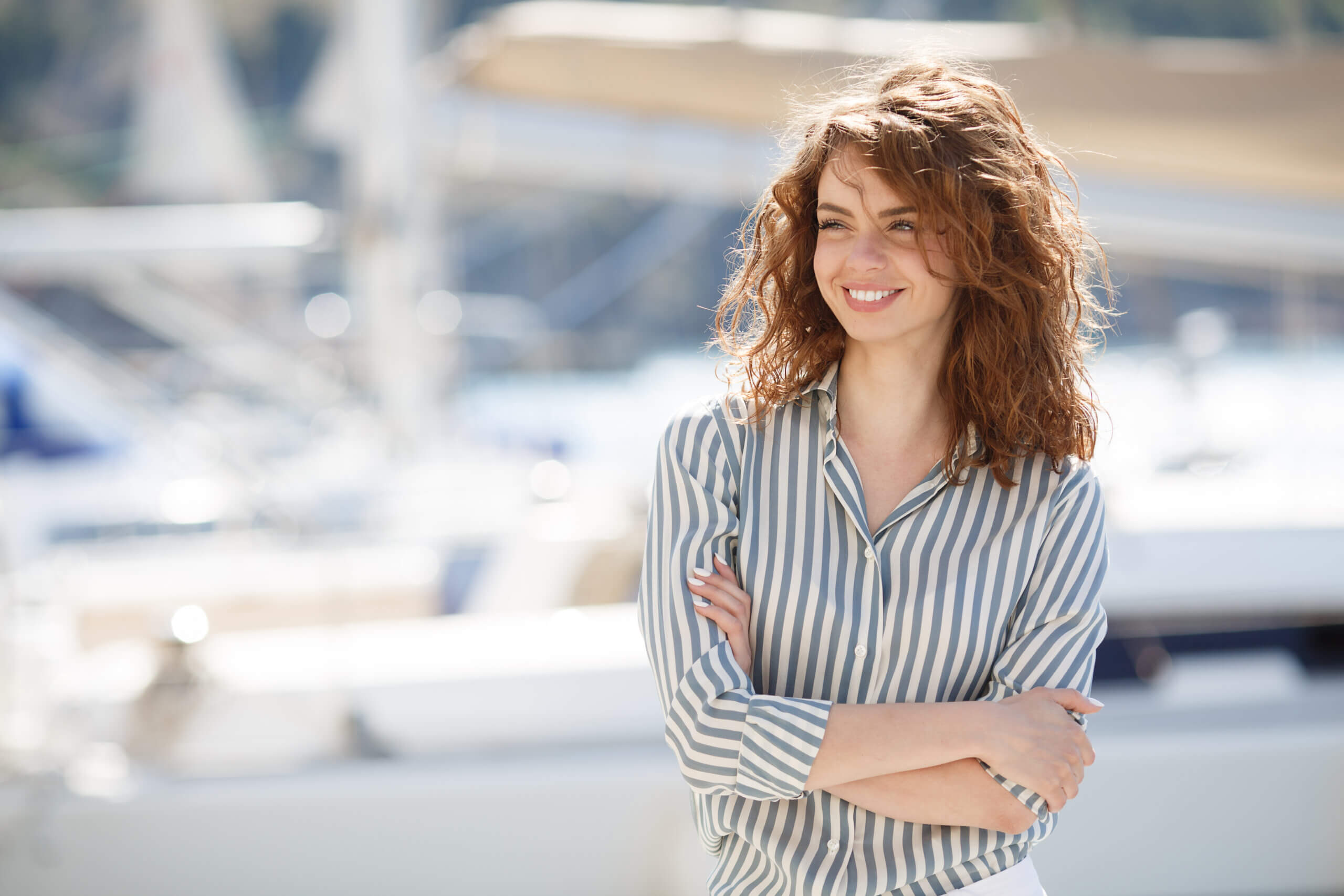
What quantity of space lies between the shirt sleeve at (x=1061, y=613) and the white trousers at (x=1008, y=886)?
39 mm

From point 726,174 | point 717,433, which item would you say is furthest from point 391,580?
point 717,433

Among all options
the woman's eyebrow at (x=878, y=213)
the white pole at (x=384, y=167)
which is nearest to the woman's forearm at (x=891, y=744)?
the woman's eyebrow at (x=878, y=213)

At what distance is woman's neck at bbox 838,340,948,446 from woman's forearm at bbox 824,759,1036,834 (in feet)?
1.18

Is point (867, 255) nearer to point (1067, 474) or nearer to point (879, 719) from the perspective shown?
point (1067, 474)

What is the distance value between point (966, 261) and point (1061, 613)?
1.25ft

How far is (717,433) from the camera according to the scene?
1.20 meters

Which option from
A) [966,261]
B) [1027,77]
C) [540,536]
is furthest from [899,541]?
[540,536]

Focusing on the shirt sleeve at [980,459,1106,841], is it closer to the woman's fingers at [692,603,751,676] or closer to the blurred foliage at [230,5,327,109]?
the woman's fingers at [692,603,751,676]

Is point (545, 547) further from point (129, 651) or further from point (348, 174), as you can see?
point (348, 174)

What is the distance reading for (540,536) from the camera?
313 cm

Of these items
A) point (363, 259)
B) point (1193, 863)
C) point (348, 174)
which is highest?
point (348, 174)

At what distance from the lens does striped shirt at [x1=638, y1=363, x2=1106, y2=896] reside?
1.12 metres

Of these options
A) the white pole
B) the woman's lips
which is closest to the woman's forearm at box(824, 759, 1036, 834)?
the woman's lips

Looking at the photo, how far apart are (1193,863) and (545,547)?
5.82ft
